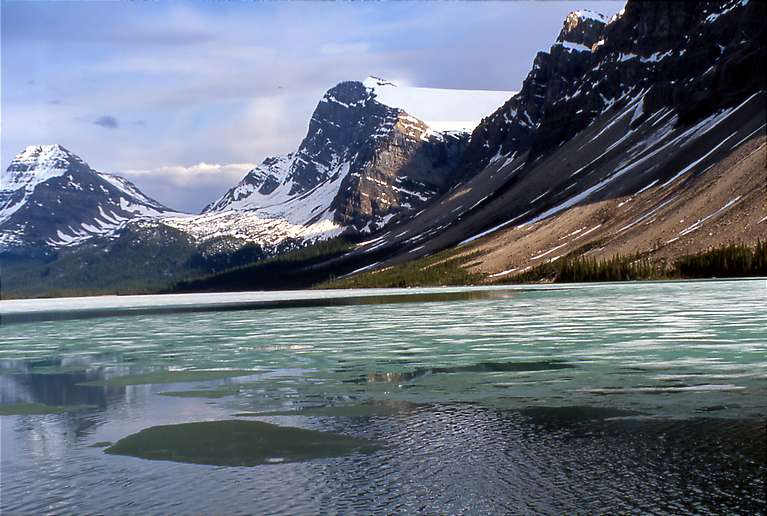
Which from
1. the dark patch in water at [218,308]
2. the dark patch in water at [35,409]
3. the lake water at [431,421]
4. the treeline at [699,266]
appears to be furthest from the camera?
the treeline at [699,266]

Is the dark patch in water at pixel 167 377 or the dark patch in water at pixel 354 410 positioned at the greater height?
the dark patch in water at pixel 167 377

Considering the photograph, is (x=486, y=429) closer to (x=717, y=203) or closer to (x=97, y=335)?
(x=97, y=335)

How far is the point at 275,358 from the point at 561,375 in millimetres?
17661

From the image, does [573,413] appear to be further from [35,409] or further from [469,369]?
[35,409]

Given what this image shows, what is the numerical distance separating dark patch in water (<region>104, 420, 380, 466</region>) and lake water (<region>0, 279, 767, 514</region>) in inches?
19.2

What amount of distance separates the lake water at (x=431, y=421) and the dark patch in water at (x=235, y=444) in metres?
0.49

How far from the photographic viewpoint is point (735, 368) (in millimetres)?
33625

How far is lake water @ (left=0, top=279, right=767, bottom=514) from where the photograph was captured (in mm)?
17266

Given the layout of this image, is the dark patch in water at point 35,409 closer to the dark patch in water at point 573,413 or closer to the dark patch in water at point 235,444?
the dark patch in water at point 235,444

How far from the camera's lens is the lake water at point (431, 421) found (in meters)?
17.3

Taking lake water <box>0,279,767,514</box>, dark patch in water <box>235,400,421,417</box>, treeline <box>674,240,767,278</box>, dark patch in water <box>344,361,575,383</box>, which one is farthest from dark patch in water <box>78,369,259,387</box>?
treeline <box>674,240,767,278</box>

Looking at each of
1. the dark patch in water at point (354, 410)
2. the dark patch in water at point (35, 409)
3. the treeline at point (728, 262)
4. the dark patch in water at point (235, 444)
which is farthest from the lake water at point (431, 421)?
the treeline at point (728, 262)

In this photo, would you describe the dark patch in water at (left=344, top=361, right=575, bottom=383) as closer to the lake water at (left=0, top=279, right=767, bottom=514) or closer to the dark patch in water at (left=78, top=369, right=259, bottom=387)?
the lake water at (left=0, top=279, right=767, bottom=514)

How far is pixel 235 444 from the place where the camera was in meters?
22.6
